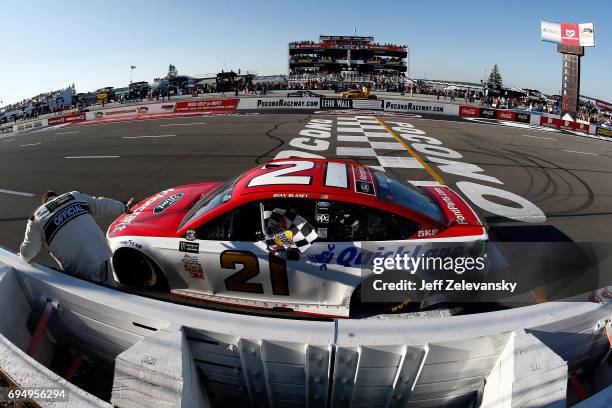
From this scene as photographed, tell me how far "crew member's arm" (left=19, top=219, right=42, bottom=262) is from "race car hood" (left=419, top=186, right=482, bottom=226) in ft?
11.7

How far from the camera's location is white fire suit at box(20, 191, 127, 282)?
10.3 feet

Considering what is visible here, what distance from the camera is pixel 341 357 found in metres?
1.68

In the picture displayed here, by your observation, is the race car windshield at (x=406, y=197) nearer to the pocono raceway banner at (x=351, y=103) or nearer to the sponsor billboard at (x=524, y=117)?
the pocono raceway banner at (x=351, y=103)

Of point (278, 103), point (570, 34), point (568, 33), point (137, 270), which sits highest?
point (568, 33)

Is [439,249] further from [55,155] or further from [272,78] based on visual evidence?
[272,78]

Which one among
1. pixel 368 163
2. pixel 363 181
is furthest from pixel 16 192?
pixel 368 163

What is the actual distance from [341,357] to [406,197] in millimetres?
2475

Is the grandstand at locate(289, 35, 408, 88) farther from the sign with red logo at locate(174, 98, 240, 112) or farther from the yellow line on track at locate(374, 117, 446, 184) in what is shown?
the yellow line on track at locate(374, 117, 446, 184)

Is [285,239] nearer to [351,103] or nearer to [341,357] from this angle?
[341,357]

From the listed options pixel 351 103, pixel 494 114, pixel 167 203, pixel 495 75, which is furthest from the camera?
pixel 495 75

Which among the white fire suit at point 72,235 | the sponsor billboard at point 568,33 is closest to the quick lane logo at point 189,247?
the white fire suit at point 72,235

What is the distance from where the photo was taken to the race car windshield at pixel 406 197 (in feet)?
12.0

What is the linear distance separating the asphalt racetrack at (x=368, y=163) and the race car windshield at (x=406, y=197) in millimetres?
1979

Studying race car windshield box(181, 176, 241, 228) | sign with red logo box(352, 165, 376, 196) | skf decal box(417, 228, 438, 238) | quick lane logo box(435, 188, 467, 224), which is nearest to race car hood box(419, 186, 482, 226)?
quick lane logo box(435, 188, 467, 224)
